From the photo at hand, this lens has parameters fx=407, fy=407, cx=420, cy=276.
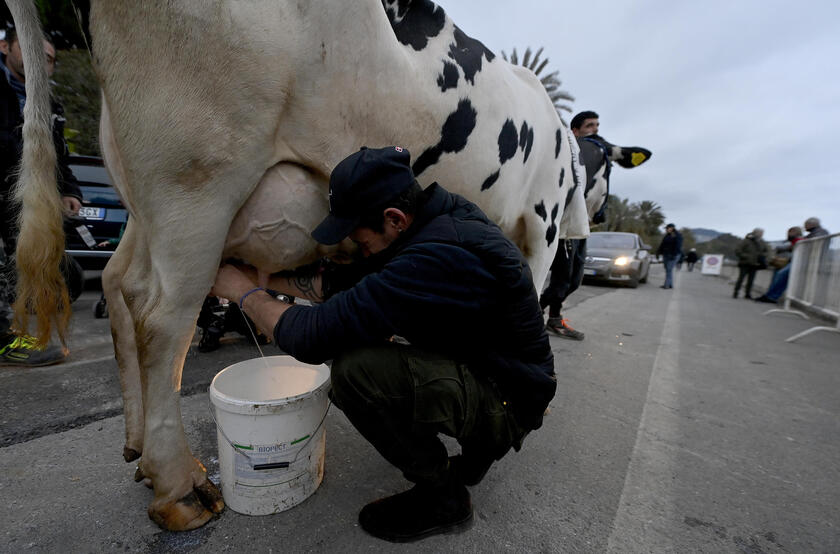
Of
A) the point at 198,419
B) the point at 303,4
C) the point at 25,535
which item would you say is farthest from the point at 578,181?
the point at 25,535

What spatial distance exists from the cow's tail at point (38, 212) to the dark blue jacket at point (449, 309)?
106cm

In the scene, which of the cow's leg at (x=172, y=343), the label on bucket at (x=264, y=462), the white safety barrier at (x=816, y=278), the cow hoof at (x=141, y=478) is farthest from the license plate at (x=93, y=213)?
the white safety barrier at (x=816, y=278)

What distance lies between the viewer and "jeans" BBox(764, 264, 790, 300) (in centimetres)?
896

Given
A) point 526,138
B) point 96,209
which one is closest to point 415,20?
point 526,138

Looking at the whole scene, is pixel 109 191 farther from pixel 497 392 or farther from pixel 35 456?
pixel 497 392

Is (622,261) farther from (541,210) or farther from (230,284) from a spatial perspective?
(230,284)

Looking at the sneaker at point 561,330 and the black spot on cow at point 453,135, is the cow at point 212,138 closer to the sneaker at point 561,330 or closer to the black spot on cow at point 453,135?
the black spot on cow at point 453,135

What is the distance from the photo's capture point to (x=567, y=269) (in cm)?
411

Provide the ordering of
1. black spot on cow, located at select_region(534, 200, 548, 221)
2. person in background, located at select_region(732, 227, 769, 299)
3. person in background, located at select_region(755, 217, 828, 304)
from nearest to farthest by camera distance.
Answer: black spot on cow, located at select_region(534, 200, 548, 221), person in background, located at select_region(755, 217, 828, 304), person in background, located at select_region(732, 227, 769, 299)

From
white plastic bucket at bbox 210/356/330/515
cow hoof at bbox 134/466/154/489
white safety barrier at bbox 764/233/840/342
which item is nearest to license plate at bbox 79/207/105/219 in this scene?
cow hoof at bbox 134/466/154/489

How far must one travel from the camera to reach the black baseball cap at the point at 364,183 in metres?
1.25

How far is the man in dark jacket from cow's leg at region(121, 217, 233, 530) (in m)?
0.16

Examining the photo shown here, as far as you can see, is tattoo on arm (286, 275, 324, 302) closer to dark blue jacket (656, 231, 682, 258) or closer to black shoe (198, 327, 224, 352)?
black shoe (198, 327, 224, 352)

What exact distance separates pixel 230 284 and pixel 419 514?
Answer: 106cm
